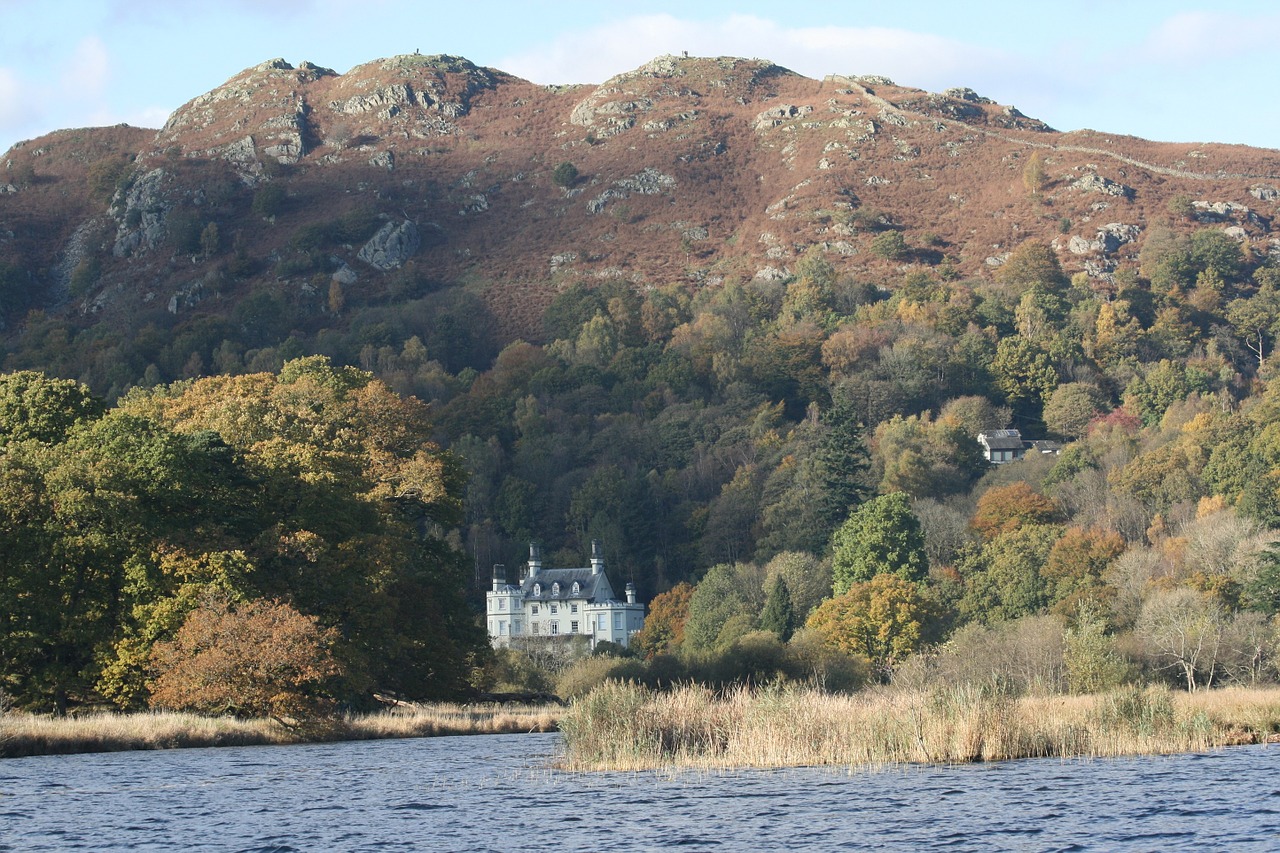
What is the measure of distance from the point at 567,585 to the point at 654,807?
11621 centimetres

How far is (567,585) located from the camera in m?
150

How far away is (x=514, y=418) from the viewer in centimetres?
17038

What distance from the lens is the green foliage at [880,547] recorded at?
10438cm

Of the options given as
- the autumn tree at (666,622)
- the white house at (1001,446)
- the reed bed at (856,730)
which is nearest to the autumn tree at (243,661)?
the reed bed at (856,730)

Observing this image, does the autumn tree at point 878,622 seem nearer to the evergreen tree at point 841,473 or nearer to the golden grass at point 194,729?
the golden grass at point 194,729

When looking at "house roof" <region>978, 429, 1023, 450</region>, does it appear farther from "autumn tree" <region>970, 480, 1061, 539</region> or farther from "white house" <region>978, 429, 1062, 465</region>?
"autumn tree" <region>970, 480, 1061, 539</region>

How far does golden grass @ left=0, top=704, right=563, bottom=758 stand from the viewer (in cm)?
4956

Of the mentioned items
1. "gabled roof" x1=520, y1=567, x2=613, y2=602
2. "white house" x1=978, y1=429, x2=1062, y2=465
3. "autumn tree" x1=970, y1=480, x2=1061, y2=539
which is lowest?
"gabled roof" x1=520, y1=567, x2=613, y2=602

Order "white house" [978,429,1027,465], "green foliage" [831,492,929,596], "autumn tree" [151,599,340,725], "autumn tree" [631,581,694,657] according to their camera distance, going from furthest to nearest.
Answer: "white house" [978,429,1027,465]
"autumn tree" [631,581,694,657]
"green foliage" [831,492,929,596]
"autumn tree" [151,599,340,725]

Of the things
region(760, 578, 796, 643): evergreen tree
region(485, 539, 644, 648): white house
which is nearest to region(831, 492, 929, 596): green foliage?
region(760, 578, 796, 643): evergreen tree

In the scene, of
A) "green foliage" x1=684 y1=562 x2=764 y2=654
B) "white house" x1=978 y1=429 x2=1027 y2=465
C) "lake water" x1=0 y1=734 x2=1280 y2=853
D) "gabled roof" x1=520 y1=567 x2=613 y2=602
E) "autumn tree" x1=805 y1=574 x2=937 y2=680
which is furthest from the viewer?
"white house" x1=978 y1=429 x2=1027 y2=465

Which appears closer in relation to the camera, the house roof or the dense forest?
the dense forest

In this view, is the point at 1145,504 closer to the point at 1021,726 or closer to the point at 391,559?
the point at 391,559

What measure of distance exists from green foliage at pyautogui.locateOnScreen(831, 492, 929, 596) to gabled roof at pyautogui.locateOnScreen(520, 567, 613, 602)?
141ft
